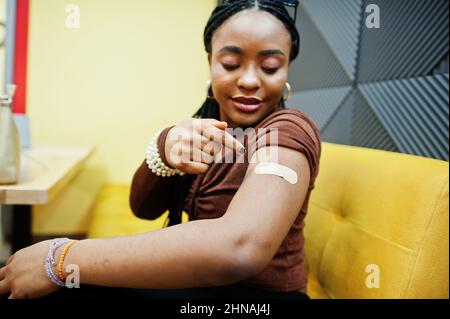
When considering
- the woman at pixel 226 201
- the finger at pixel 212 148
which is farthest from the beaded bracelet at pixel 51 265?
the finger at pixel 212 148

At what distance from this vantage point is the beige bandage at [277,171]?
1.57 feet

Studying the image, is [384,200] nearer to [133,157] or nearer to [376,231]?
[376,231]

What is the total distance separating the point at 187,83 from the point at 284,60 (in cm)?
16

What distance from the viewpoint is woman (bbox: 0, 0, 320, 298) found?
43cm

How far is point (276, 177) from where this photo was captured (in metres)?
0.47

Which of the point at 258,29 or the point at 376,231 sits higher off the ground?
the point at 258,29

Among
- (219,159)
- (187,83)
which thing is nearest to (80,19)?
(187,83)

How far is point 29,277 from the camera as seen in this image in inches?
18.3

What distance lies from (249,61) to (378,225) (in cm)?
47

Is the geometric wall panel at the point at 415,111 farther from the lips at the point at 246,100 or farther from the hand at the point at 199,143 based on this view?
the hand at the point at 199,143

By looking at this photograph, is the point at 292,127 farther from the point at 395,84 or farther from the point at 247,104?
the point at 395,84

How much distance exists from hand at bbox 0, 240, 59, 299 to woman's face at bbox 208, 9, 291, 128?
1.03 feet

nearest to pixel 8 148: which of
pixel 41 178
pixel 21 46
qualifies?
pixel 41 178

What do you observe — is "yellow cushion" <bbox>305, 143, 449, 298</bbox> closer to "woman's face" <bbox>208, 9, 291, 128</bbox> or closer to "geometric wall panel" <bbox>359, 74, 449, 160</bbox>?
"geometric wall panel" <bbox>359, 74, 449, 160</bbox>
